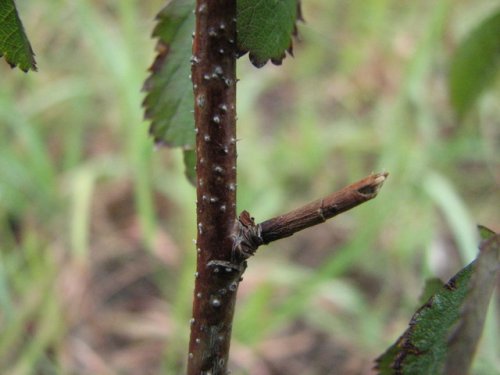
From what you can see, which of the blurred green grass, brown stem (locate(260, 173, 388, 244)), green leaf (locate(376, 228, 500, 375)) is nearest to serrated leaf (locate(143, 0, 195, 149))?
brown stem (locate(260, 173, 388, 244))

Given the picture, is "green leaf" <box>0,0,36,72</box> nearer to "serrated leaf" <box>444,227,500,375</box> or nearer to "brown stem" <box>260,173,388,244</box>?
"brown stem" <box>260,173,388,244</box>

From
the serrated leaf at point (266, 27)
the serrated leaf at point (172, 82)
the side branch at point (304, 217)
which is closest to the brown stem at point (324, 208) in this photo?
the side branch at point (304, 217)

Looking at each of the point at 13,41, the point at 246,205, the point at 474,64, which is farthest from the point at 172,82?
the point at 246,205

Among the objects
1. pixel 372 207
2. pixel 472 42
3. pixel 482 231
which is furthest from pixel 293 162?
pixel 482 231

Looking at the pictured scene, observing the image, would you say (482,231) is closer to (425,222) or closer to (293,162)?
(425,222)

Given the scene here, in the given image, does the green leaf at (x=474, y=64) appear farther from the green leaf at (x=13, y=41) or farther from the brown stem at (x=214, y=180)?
the green leaf at (x=13, y=41)

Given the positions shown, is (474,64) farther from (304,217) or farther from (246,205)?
(246,205)
